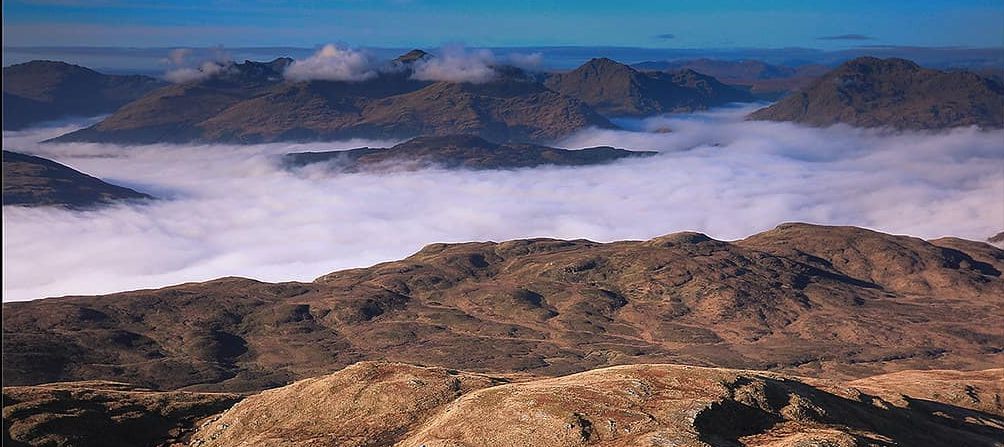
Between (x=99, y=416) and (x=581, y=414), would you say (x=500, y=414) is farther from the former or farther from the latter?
(x=99, y=416)

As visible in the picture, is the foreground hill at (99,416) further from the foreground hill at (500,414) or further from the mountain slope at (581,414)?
the mountain slope at (581,414)

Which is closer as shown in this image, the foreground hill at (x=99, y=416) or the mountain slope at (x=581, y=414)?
the mountain slope at (x=581, y=414)

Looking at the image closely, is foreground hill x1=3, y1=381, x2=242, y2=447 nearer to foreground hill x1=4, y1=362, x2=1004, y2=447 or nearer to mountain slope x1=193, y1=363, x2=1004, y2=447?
foreground hill x1=4, y1=362, x2=1004, y2=447

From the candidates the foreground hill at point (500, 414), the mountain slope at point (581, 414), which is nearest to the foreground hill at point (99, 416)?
the foreground hill at point (500, 414)

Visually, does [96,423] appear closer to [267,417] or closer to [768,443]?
[267,417]

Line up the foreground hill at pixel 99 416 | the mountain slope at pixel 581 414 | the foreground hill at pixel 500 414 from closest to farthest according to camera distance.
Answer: the mountain slope at pixel 581 414
the foreground hill at pixel 500 414
the foreground hill at pixel 99 416

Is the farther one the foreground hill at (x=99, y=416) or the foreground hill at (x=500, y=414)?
the foreground hill at (x=99, y=416)

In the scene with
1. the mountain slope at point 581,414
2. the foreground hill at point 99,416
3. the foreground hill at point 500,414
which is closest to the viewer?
the mountain slope at point 581,414

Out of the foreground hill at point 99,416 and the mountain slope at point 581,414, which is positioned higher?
the mountain slope at point 581,414

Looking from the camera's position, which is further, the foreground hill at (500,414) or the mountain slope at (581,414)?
the foreground hill at (500,414)
